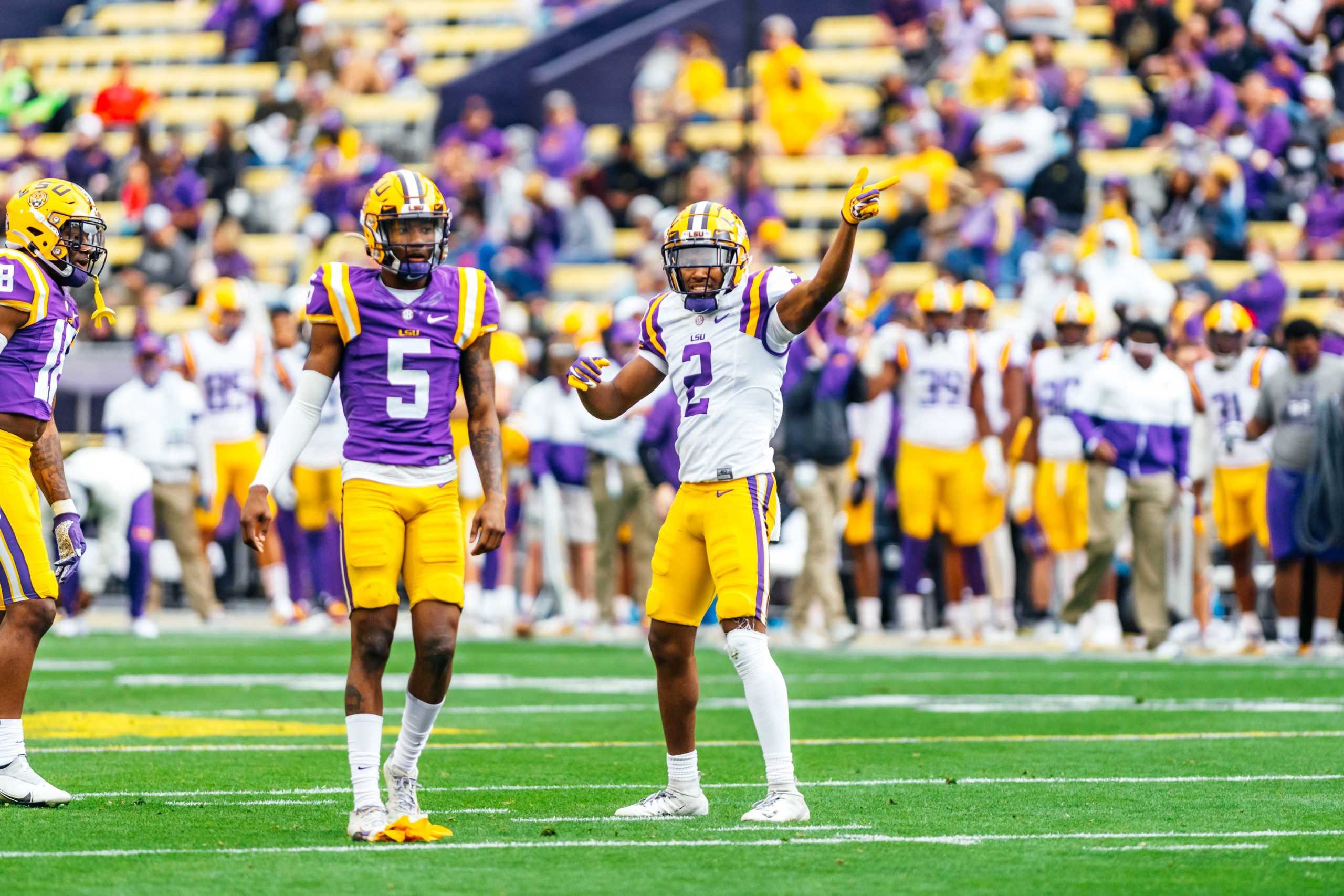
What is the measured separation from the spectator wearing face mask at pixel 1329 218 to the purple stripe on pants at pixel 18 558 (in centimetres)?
1322

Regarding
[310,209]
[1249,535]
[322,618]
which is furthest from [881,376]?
[310,209]

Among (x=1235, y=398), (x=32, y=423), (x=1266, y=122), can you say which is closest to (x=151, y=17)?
Answer: (x=1266, y=122)

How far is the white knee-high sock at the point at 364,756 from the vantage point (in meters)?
6.69

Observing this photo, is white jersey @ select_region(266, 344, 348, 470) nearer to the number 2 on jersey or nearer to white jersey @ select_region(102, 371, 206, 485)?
white jersey @ select_region(102, 371, 206, 485)

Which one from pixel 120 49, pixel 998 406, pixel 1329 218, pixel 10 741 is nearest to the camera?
pixel 10 741

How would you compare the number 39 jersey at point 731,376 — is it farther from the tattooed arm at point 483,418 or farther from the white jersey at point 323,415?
the white jersey at point 323,415

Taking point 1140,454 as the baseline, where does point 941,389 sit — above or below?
above

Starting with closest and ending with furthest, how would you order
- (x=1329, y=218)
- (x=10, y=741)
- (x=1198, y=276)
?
1. (x=10, y=741)
2. (x=1198, y=276)
3. (x=1329, y=218)

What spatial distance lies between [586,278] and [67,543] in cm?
1491

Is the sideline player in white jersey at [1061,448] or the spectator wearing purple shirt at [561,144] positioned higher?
the spectator wearing purple shirt at [561,144]

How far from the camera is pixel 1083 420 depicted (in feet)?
49.9

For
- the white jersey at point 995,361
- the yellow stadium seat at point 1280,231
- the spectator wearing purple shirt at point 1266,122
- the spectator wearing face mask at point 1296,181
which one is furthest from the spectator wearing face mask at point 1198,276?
the white jersey at point 995,361

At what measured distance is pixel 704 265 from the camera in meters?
7.41

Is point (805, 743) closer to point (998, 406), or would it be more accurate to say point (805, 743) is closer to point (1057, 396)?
point (1057, 396)
